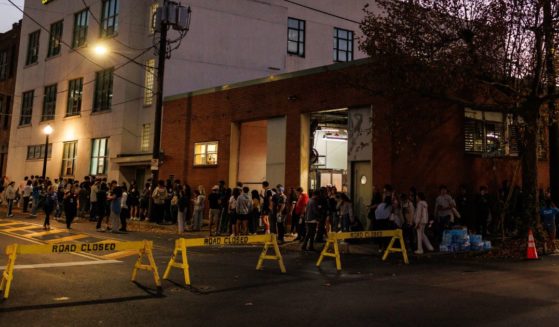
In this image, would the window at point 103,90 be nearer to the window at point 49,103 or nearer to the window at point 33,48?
the window at point 49,103

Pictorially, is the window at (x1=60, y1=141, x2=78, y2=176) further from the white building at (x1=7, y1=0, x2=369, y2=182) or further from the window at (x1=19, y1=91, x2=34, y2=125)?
the window at (x1=19, y1=91, x2=34, y2=125)

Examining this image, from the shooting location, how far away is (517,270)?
10.9 metres

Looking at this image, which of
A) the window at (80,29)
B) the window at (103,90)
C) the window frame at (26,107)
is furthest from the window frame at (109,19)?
the window frame at (26,107)

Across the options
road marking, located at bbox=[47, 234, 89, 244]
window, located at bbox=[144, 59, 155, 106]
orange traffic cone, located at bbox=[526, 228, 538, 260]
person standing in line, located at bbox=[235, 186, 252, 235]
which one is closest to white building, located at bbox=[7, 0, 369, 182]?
window, located at bbox=[144, 59, 155, 106]

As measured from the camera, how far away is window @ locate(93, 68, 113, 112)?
92.5 feet

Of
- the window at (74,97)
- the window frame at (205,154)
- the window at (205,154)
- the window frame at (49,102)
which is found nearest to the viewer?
the window frame at (205,154)

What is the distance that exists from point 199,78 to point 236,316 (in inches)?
866

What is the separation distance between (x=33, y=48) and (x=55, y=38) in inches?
142

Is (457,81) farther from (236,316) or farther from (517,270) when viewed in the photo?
(236,316)

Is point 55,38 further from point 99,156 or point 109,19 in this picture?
point 99,156

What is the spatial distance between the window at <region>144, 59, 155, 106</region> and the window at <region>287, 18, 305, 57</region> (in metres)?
9.19

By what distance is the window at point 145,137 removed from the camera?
26.2 m

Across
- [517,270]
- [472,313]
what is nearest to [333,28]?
[517,270]

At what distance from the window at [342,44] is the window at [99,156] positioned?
641 inches
